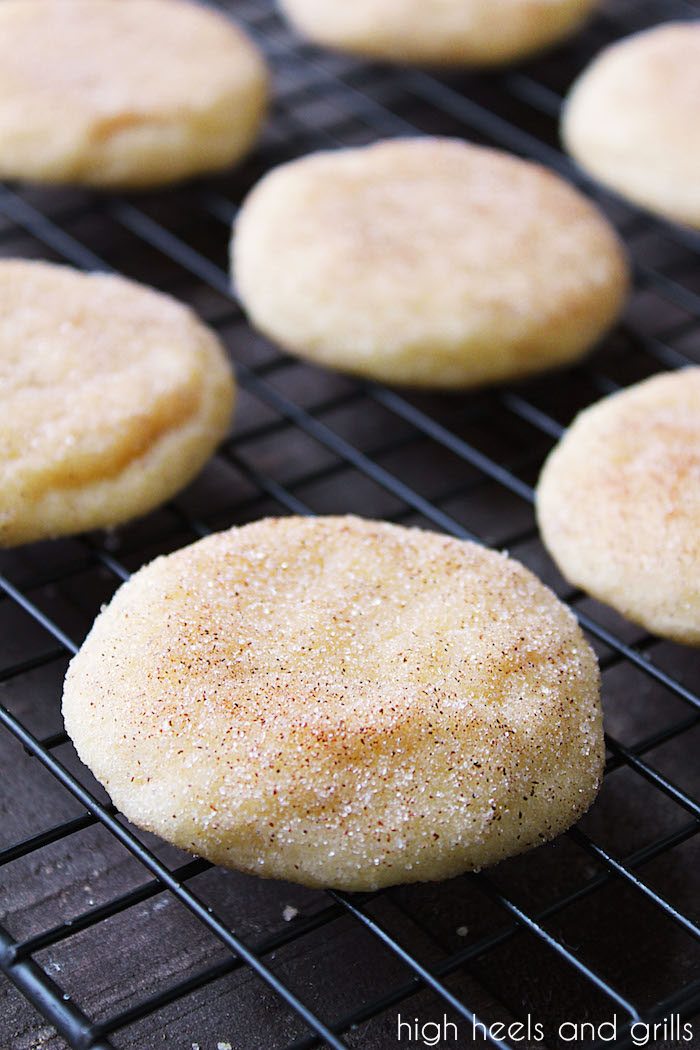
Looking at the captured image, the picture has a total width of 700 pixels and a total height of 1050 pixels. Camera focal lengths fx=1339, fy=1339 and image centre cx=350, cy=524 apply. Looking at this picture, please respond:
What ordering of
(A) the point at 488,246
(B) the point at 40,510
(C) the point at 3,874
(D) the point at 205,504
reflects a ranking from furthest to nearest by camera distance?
(A) the point at 488,246
(D) the point at 205,504
(B) the point at 40,510
(C) the point at 3,874

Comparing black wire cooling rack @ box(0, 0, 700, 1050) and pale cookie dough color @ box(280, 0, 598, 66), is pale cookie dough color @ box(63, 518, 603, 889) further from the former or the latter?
pale cookie dough color @ box(280, 0, 598, 66)

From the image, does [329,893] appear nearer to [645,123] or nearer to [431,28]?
[645,123]

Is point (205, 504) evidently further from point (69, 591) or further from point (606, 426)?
point (606, 426)

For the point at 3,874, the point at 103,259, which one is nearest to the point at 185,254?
the point at 103,259

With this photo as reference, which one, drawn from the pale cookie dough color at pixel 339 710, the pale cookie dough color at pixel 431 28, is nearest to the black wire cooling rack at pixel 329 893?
the pale cookie dough color at pixel 339 710

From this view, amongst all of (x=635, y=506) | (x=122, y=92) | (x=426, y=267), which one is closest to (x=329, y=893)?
(x=635, y=506)

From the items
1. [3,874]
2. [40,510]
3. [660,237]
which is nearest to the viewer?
[3,874]
